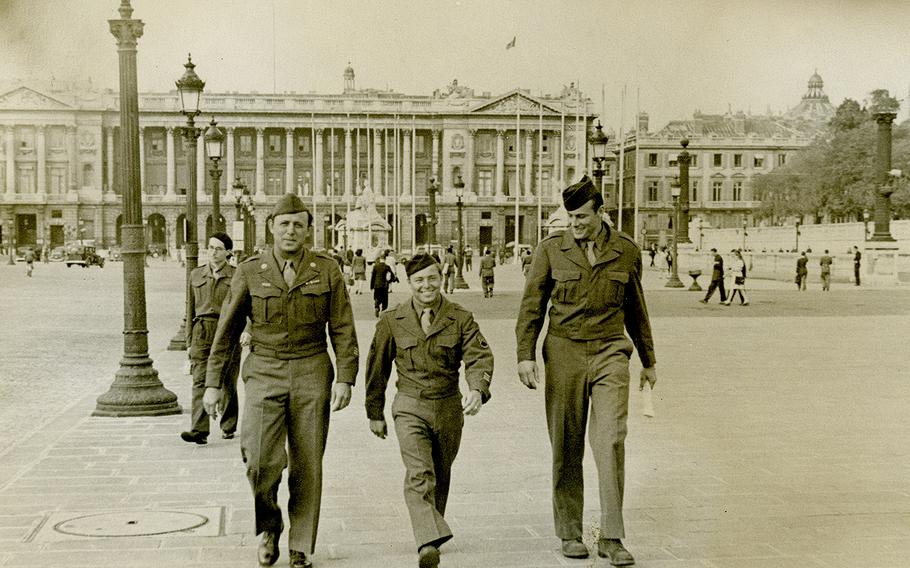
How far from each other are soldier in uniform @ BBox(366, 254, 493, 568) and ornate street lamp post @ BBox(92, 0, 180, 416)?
5.41 metres

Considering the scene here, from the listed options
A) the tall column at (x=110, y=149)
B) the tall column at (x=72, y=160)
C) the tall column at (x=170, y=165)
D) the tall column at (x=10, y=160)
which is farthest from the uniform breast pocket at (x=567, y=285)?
the tall column at (x=170, y=165)

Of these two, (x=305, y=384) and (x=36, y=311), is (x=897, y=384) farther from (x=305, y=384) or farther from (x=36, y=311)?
(x=36, y=311)

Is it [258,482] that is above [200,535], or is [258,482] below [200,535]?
above

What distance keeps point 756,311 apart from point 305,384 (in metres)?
22.5

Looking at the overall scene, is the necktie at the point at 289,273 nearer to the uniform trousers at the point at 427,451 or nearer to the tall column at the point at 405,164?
the uniform trousers at the point at 427,451

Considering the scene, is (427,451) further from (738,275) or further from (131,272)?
(738,275)

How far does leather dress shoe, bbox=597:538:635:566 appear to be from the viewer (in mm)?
5664

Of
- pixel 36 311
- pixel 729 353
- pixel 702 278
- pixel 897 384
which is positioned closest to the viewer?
pixel 897 384

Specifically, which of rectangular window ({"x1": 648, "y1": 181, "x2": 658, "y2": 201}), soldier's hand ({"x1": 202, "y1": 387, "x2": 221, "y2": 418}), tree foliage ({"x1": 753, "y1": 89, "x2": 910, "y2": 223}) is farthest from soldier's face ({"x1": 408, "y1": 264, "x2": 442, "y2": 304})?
rectangular window ({"x1": 648, "y1": 181, "x2": 658, "y2": 201})

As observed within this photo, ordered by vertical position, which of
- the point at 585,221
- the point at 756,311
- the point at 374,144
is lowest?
the point at 756,311

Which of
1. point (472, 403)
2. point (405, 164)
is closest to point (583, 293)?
point (472, 403)

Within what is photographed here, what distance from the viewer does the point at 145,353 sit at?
35.8 ft

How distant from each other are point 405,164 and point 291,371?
10281 centimetres

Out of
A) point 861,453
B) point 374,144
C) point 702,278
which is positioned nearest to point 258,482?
point 861,453
